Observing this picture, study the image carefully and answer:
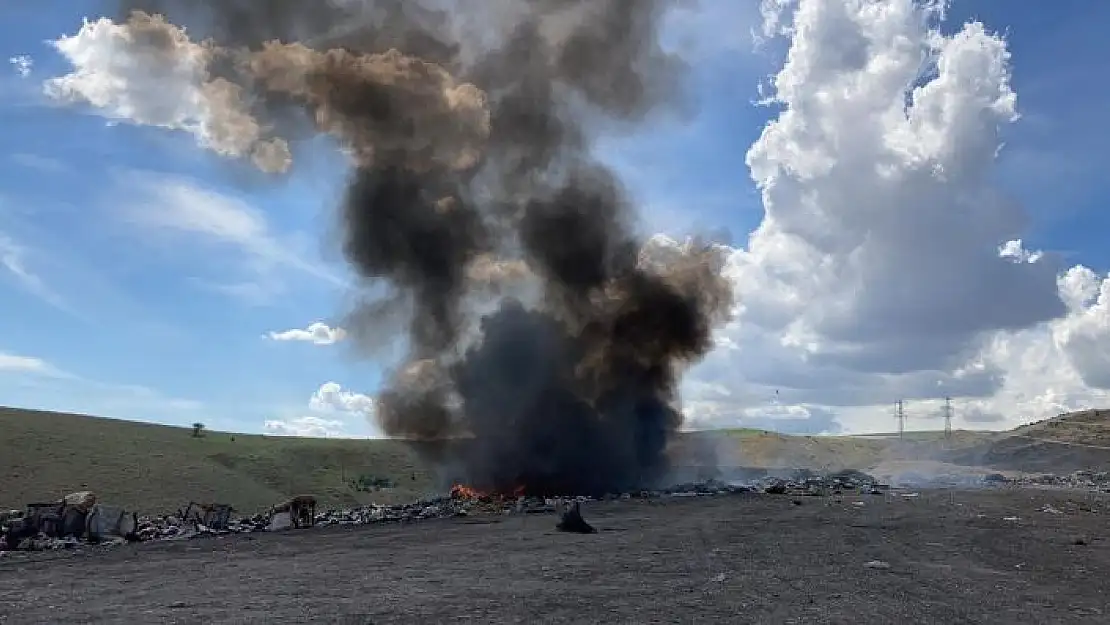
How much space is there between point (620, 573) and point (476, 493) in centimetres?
2984

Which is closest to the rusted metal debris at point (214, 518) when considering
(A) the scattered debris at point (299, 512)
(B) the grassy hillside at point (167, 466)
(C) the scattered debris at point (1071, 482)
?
(A) the scattered debris at point (299, 512)

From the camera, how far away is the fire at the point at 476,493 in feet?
148

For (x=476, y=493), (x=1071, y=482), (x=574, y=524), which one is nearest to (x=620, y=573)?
(x=574, y=524)

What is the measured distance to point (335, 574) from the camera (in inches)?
778

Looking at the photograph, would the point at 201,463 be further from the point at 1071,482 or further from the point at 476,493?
the point at 1071,482

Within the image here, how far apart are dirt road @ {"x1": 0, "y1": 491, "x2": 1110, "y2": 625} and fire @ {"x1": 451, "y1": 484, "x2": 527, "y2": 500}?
42.9ft

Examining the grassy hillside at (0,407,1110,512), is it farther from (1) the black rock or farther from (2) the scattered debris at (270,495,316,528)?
(1) the black rock

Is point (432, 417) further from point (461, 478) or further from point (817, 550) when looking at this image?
point (817, 550)

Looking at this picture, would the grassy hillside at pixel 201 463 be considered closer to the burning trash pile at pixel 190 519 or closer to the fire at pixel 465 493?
the fire at pixel 465 493

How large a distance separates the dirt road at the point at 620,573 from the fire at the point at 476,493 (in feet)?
42.9

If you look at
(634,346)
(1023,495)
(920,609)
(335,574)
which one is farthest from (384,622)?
(634,346)

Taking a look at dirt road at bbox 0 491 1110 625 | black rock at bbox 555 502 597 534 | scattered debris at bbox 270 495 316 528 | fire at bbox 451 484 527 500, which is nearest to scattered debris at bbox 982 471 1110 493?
dirt road at bbox 0 491 1110 625

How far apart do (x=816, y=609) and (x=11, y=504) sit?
158 feet

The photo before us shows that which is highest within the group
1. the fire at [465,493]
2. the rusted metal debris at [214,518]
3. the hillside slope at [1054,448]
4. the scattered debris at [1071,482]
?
the hillside slope at [1054,448]
